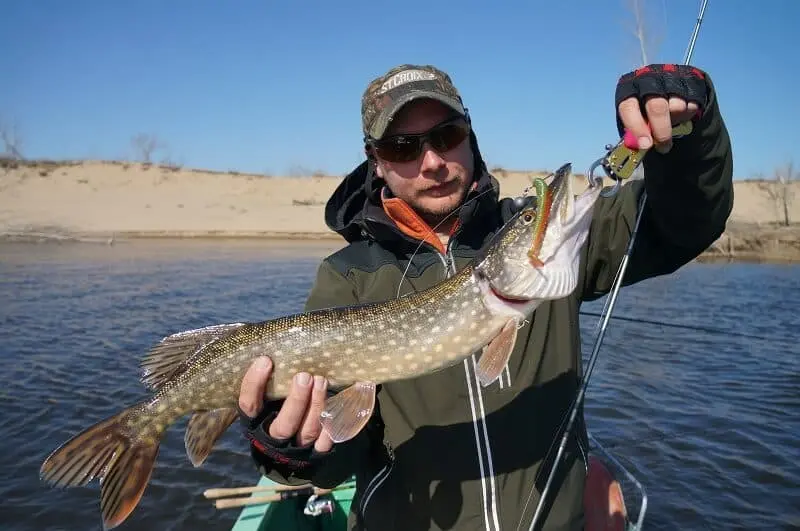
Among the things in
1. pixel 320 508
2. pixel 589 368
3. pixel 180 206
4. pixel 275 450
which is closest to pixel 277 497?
pixel 320 508

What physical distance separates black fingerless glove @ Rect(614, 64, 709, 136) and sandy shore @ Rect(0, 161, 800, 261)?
24215 millimetres

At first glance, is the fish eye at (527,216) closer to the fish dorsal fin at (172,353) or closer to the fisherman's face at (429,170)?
the fisherman's face at (429,170)

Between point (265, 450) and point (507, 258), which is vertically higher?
point (507, 258)

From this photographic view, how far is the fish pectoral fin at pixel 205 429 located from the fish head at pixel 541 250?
4.00ft

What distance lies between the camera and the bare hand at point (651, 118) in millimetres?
1971

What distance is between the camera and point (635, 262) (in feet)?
8.64

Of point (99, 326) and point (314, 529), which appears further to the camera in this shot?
point (99, 326)

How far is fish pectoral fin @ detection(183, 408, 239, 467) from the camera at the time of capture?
2389mm

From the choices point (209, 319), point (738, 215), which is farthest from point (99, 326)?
point (738, 215)

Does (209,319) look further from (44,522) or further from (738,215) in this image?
(738,215)

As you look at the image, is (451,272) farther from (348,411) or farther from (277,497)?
(277,497)

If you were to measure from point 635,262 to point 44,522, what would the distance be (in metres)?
5.20

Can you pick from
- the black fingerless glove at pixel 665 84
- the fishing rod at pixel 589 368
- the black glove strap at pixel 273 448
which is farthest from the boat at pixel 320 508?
the black fingerless glove at pixel 665 84

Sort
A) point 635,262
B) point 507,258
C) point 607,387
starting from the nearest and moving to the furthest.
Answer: point 507,258
point 635,262
point 607,387
